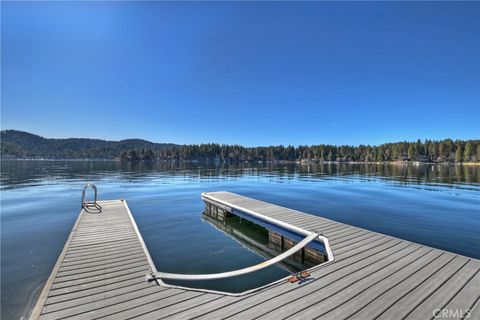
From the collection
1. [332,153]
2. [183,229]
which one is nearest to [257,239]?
[183,229]

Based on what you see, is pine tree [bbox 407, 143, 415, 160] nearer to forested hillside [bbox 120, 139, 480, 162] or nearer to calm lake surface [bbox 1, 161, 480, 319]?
forested hillside [bbox 120, 139, 480, 162]

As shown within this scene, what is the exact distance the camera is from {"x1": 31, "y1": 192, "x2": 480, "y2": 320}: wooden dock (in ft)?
14.5

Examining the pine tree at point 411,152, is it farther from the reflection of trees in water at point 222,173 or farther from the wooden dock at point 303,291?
the wooden dock at point 303,291

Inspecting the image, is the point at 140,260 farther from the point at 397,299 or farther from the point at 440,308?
the point at 440,308

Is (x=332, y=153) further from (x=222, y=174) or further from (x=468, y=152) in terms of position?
(x=222, y=174)

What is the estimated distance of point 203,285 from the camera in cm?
739

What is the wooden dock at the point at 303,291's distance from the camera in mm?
4434

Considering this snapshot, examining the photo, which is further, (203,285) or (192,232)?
(192,232)

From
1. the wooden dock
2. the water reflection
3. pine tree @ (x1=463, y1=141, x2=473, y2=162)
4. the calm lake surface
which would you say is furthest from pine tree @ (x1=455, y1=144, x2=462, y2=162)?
the wooden dock

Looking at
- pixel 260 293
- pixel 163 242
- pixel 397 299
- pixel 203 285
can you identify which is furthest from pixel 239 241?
pixel 397 299

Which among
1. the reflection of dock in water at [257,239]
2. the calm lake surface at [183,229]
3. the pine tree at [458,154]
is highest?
the pine tree at [458,154]

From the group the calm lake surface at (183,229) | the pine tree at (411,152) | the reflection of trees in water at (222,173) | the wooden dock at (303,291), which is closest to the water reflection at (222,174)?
the reflection of trees in water at (222,173)

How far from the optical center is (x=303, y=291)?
5.19 meters

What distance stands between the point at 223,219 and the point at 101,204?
25.5 feet
